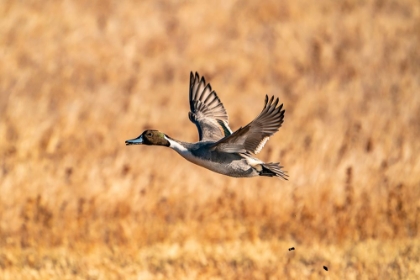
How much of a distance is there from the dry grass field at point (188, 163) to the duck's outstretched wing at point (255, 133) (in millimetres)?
2312

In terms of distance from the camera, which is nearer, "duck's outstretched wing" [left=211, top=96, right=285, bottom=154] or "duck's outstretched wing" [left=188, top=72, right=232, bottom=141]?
"duck's outstretched wing" [left=211, top=96, right=285, bottom=154]

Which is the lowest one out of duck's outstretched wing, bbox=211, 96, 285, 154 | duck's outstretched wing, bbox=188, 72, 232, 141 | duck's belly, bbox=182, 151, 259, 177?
duck's belly, bbox=182, 151, 259, 177

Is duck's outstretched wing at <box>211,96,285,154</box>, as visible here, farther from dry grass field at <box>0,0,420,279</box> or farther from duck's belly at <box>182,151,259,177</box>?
dry grass field at <box>0,0,420,279</box>

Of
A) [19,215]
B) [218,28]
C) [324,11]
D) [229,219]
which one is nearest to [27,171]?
[19,215]

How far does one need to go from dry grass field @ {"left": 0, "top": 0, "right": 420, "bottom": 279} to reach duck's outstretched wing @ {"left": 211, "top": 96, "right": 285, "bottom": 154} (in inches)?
91.0

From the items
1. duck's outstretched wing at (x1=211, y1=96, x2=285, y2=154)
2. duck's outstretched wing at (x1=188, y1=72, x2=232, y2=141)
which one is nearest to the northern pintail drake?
duck's outstretched wing at (x1=211, y1=96, x2=285, y2=154)

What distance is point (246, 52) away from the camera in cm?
1210

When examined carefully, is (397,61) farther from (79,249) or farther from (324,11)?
(79,249)

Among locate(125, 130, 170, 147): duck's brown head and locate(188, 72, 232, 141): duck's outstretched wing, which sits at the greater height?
locate(188, 72, 232, 141): duck's outstretched wing

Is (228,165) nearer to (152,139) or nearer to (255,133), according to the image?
(255,133)

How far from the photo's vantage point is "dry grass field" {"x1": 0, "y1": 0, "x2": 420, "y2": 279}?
7477 millimetres

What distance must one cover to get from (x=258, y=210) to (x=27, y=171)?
7.31 ft

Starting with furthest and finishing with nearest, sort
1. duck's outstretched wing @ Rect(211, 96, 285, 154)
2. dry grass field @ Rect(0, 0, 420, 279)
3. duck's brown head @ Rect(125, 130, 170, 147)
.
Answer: dry grass field @ Rect(0, 0, 420, 279) < duck's brown head @ Rect(125, 130, 170, 147) < duck's outstretched wing @ Rect(211, 96, 285, 154)

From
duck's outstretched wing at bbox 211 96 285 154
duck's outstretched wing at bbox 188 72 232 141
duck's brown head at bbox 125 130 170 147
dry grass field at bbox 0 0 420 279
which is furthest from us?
dry grass field at bbox 0 0 420 279
